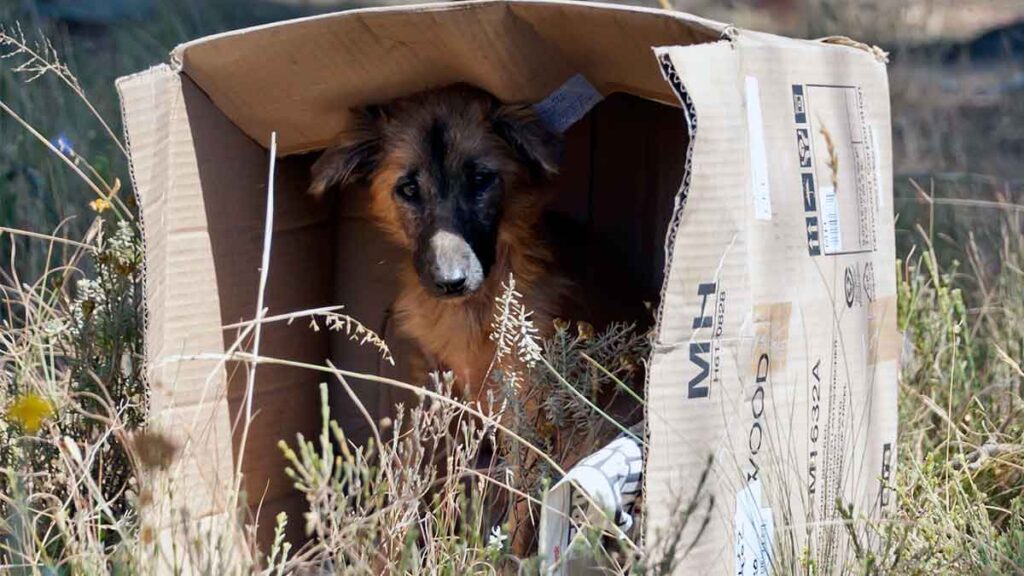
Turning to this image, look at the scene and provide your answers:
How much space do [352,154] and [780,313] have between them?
1576 mm

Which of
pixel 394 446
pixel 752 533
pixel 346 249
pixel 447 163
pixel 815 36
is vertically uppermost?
pixel 815 36

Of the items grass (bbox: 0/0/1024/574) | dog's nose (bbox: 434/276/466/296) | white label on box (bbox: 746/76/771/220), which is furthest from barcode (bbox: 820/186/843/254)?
dog's nose (bbox: 434/276/466/296)

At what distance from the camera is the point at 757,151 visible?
96.8 inches

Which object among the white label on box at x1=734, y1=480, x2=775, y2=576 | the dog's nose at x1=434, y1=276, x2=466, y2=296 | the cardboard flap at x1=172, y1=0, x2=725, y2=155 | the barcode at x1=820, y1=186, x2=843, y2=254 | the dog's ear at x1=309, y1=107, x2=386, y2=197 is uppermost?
the cardboard flap at x1=172, y1=0, x2=725, y2=155

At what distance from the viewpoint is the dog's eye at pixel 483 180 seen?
380 cm

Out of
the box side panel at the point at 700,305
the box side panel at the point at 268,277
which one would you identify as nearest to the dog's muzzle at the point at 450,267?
the box side panel at the point at 268,277

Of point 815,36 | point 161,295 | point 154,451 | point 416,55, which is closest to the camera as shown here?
point 154,451

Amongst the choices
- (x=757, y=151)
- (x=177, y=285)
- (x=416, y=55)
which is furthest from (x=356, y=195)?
(x=757, y=151)

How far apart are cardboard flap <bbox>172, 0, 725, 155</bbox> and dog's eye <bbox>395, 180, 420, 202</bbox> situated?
38cm

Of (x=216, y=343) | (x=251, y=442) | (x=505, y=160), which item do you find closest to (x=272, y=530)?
(x=251, y=442)

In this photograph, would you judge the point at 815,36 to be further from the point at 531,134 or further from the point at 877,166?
the point at 877,166

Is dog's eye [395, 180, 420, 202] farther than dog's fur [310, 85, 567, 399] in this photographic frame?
Yes

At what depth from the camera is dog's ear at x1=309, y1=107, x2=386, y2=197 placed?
3590 mm

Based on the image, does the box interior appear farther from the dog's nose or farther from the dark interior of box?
the dog's nose
